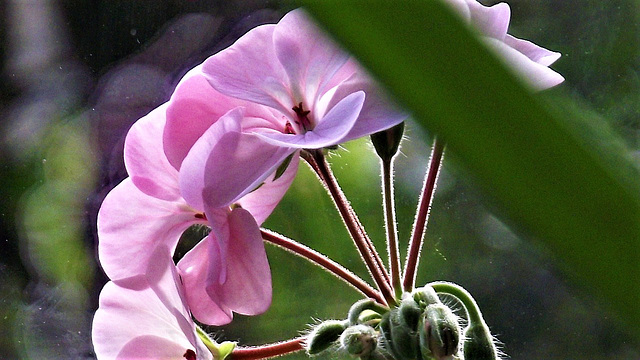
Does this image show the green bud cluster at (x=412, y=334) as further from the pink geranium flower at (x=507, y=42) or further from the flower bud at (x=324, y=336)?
the pink geranium flower at (x=507, y=42)

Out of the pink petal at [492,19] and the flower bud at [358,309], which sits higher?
the pink petal at [492,19]

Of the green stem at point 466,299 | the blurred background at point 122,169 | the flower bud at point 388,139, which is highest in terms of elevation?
the flower bud at point 388,139

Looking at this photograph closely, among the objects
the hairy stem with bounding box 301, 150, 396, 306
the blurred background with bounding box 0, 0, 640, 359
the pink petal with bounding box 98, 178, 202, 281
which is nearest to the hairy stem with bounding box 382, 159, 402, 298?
the hairy stem with bounding box 301, 150, 396, 306

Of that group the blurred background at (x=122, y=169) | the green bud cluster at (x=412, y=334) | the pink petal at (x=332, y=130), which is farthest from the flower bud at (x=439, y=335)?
the blurred background at (x=122, y=169)

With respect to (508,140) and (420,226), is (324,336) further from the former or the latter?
(508,140)

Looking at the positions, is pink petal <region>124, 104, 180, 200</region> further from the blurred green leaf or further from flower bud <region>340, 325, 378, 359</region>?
the blurred green leaf

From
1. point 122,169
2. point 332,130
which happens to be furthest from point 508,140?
point 122,169
